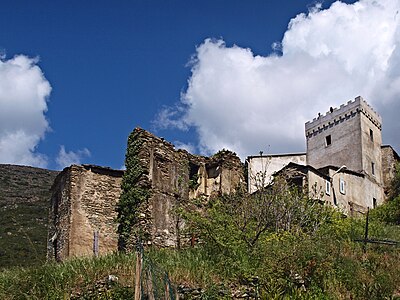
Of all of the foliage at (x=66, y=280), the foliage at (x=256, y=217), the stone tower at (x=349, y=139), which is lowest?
the foliage at (x=66, y=280)

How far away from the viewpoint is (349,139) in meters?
40.2

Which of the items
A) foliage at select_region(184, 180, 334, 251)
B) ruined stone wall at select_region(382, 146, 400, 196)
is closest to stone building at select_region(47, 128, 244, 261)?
A: foliage at select_region(184, 180, 334, 251)

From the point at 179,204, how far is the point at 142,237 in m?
3.25

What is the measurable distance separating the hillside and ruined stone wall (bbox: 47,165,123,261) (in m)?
1.77

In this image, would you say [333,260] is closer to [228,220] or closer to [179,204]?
[228,220]

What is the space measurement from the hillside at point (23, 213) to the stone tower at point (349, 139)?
19.6 metres

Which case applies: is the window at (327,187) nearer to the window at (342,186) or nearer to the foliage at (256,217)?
the window at (342,186)

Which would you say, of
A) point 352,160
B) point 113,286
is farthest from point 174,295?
point 352,160

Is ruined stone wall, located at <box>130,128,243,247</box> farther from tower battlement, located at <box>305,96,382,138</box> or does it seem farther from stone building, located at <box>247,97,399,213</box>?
tower battlement, located at <box>305,96,382,138</box>

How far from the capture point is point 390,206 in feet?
114

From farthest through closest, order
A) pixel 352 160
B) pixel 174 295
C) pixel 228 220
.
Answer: pixel 352 160 → pixel 228 220 → pixel 174 295

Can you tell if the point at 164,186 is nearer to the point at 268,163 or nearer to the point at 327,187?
the point at 268,163

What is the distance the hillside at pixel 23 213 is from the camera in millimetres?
37969

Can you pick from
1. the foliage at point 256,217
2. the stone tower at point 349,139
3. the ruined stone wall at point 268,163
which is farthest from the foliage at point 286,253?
the stone tower at point 349,139
